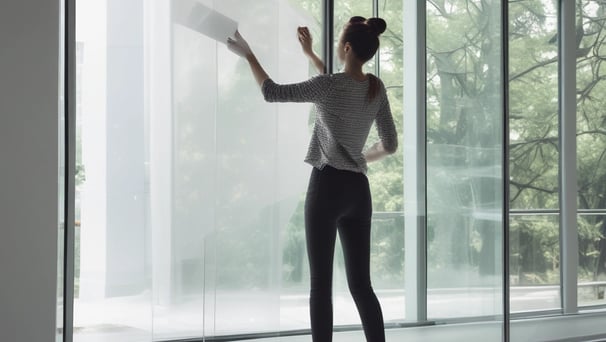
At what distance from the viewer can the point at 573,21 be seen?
4039 mm

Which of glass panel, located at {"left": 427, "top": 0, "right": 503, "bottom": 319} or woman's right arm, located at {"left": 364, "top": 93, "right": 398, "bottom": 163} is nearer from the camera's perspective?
woman's right arm, located at {"left": 364, "top": 93, "right": 398, "bottom": 163}

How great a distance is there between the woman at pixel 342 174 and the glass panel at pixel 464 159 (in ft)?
3.11

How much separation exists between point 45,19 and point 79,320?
3.81 ft

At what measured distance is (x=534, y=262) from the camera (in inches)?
150

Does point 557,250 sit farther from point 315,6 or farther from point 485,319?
point 315,6

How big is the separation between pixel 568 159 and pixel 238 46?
220 cm

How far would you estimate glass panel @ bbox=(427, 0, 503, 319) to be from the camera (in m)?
3.58

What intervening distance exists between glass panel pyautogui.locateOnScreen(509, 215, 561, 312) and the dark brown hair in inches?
58.1

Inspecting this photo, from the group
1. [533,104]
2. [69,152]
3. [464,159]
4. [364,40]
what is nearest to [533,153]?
[533,104]

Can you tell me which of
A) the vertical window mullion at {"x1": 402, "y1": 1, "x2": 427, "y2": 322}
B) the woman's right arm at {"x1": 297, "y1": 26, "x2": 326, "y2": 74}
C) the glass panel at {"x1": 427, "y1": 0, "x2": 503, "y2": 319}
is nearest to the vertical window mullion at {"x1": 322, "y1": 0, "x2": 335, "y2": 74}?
the woman's right arm at {"x1": 297, "y1": 26, "x2": 326, "y2": 74}

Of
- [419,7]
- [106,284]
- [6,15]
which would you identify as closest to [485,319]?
[419,7]

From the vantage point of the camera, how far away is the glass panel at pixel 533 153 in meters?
3.76

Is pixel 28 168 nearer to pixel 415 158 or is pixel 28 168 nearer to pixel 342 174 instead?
pixel 342 174

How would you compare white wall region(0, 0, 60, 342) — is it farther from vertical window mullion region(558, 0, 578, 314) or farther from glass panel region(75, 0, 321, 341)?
vertical window mullion region(558, 0, 578, 314)
